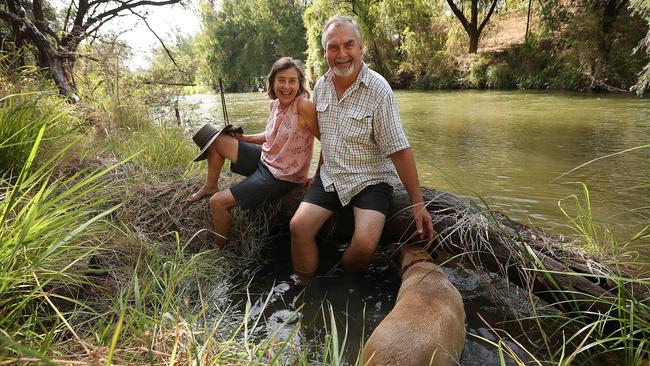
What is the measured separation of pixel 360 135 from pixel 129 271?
1721 millimetres

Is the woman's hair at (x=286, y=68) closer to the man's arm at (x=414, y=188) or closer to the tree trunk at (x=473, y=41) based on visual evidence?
the man's arm at (x=414, y=188)

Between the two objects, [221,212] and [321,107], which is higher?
[321,107]

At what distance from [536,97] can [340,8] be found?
15.8 metres

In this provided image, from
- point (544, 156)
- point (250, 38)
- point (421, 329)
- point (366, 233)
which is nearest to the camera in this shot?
point (421, 329)

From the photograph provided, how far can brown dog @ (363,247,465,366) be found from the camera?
150 cm

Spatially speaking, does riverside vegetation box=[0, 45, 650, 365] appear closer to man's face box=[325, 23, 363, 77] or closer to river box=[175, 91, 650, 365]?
river box=[175, 91, 650, 365]

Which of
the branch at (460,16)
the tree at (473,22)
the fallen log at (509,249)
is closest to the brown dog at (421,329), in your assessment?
the fallen log at (509,249)

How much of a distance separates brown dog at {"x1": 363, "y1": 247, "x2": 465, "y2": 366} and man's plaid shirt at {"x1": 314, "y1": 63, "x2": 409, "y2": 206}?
0.86 meters

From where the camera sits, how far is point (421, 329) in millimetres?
1598

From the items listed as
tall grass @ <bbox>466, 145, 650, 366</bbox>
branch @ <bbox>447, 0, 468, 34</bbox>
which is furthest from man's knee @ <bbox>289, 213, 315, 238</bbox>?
branch @ <bbox>447, 0, 468, 34</bbox>

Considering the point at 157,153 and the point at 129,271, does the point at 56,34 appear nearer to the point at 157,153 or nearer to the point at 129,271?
the point at 157,153

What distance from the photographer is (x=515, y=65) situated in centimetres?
1744

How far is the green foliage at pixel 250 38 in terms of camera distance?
1785 inches

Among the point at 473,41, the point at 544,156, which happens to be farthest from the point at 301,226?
the point at 473,41
